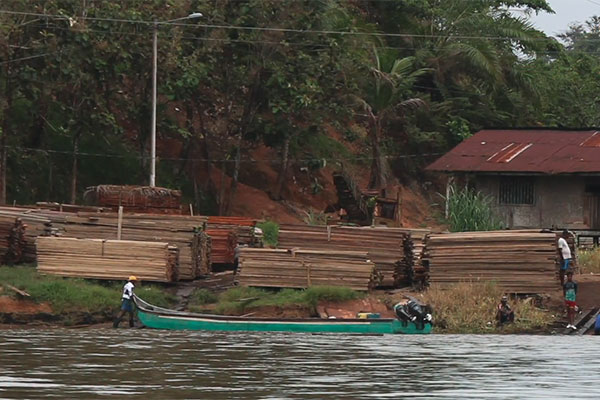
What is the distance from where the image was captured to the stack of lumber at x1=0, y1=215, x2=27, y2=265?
132ft

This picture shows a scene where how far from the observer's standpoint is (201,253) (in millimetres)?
41125

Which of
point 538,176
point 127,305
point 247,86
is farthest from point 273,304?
point 247,86

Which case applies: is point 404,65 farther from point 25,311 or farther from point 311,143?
point 25,311

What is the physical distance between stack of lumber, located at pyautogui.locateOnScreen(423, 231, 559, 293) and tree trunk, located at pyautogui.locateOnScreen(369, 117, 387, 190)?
24688mm

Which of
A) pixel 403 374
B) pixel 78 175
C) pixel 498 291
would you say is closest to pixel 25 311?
pixel 498 291

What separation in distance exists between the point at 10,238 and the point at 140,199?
21.2ft

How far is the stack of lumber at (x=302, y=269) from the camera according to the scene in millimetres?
38688

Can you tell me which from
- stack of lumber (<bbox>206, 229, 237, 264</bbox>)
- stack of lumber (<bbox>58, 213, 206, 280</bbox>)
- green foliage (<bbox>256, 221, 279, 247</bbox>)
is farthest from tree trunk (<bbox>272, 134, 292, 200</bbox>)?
stack of lumber (<bbox>58, 213, 206, 280</bbox>)

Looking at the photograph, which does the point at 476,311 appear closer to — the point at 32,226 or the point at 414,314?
the point at 414,314

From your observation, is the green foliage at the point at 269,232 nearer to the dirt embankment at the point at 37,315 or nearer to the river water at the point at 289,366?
the dirt embankment at the point at 37,315

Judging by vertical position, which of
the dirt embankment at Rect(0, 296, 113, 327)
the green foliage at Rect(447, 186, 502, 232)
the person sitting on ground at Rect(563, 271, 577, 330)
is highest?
the green foliage at Rect(447, 186, 502, 232)

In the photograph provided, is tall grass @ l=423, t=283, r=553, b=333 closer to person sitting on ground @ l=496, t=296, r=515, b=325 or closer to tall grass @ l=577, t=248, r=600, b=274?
person sitting on ground @ l=496, t=296, r=515, b=325

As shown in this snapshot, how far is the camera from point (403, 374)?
23.1 metres

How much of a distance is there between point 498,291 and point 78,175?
26.7 metres
